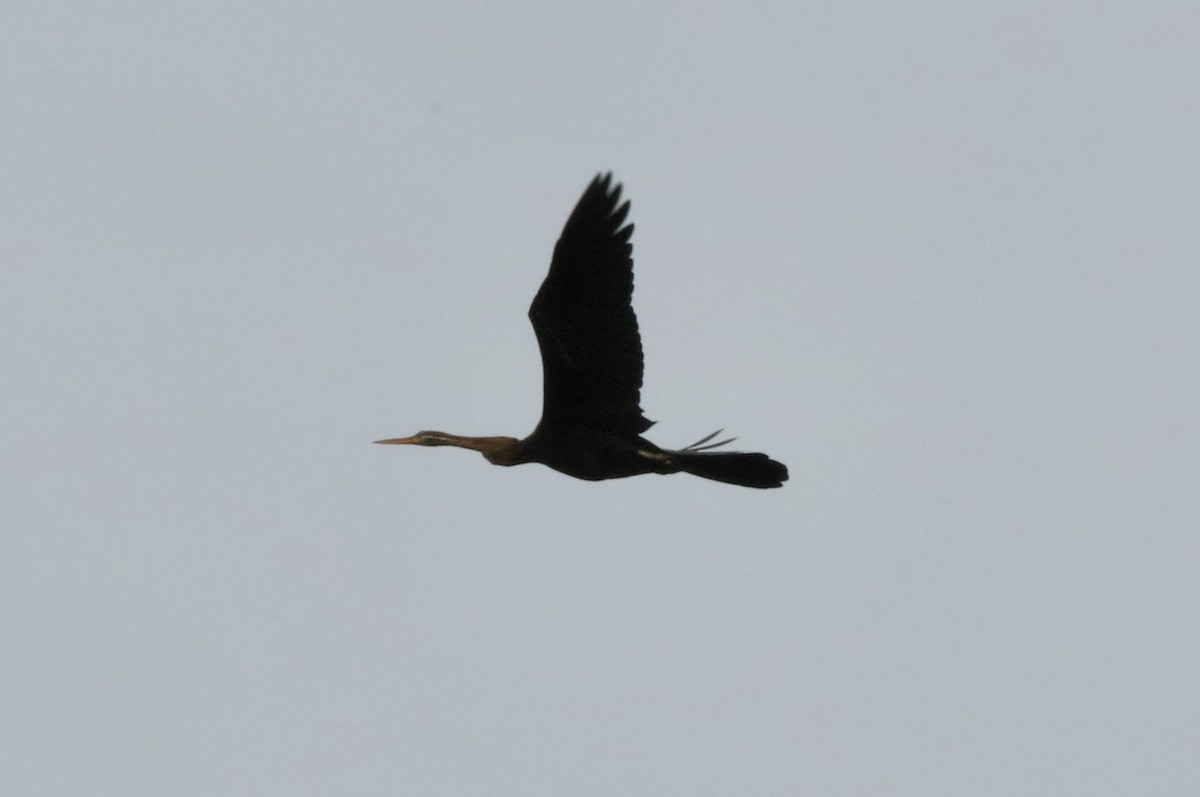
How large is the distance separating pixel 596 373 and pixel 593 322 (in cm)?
42

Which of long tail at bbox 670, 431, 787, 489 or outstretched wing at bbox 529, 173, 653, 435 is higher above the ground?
outstretched wing at bbox 529, 173, 653, 435

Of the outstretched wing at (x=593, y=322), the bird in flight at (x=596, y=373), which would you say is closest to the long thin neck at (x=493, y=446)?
the bird in flight at (x=596, y=373)

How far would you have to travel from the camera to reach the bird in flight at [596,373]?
12453 mm

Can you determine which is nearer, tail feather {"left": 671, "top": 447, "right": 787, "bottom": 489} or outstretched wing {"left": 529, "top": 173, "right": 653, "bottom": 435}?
outstretched wing {"left": 529, "top": 173, "right": 653, "bottom": 435}

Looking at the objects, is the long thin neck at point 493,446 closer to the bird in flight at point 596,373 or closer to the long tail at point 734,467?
the bird in flight at point 596,373

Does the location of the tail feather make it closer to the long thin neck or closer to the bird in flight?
the bird in flight

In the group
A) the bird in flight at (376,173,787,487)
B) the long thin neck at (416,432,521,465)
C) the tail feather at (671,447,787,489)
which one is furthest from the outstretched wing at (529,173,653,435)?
the long thin neck at (416,432,521,465)

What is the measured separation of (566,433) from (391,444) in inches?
71.1

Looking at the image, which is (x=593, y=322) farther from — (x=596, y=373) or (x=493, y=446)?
(x=493, y=446)

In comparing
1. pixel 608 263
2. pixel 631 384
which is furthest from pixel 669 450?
pixel 608 263

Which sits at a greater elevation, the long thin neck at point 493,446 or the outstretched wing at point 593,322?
the outstretched wing at point 593,322

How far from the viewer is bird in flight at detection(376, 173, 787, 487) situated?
490 inches

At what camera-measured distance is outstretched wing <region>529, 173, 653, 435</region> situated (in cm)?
1240

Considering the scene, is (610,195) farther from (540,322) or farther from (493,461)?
(493,461)
